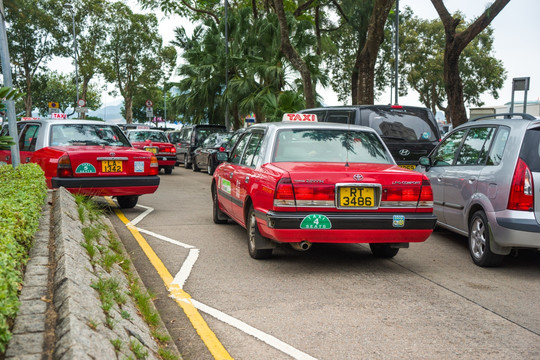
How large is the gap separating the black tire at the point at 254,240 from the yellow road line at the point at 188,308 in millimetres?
1013

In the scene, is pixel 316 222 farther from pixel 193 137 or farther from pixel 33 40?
pixel 33 40

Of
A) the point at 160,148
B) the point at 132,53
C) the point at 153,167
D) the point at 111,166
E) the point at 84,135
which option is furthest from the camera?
the point at 132,53

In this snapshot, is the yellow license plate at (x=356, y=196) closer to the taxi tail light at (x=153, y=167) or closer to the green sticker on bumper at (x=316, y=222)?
the green sticker on bumper at (x=316, y=222)

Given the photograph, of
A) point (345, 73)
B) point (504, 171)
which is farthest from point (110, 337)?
point (345, 73)

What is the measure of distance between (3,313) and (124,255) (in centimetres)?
407

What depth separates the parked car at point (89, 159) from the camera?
31.8ft

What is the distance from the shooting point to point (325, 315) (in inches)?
197

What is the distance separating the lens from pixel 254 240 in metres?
6.96

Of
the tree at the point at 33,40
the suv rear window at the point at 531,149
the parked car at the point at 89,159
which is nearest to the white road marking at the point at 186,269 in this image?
the parked car at the point at 89,159

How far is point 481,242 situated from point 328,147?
6.54 feet

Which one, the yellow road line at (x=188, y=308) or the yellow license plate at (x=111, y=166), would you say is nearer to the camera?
the yellow road line at (x=188, y=308)

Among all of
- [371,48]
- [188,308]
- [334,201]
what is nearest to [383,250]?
[334,201]

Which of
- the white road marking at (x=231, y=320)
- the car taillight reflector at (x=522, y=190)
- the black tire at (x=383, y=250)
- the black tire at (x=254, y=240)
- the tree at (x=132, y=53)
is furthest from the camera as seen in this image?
the tree at (x=132, y=53)

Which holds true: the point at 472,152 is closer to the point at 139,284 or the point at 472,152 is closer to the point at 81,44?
the point at 139,284
